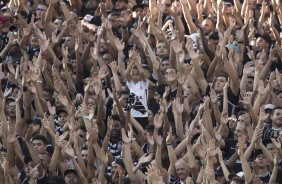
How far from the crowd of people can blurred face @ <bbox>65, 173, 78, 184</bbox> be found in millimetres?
15

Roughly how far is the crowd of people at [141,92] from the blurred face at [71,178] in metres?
0.01

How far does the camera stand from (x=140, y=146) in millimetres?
16109

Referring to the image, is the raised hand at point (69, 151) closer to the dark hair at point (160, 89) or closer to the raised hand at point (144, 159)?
the raised hand at point (144, 159)

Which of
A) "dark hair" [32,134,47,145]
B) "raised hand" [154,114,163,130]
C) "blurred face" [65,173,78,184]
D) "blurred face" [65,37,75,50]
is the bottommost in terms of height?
"blurred face" [65,173,78,184]

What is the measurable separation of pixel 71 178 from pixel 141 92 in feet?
6.89

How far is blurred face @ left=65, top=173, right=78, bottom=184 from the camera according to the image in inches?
601

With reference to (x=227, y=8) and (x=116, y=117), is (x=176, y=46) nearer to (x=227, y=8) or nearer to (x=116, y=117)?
(x=116, y=117)

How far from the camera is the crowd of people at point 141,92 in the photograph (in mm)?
15211

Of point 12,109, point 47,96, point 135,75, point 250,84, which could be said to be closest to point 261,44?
point 250,84

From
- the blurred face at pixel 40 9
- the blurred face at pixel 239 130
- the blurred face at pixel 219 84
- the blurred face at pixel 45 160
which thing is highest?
the blurred face at pixel 40 9

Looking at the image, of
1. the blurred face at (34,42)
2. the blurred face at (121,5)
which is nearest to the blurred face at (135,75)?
the blurred face at (34,42)

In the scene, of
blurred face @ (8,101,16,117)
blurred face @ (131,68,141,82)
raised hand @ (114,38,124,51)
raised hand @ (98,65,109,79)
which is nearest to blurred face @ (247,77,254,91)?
blurred face @ (131,68,141,82)

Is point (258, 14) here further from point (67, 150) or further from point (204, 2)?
point (67, 150)

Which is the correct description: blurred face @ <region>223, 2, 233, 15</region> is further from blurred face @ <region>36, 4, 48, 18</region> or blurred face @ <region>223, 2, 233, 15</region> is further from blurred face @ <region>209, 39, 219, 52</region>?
blurred face @ <region>36, 4, 48, 18</region>
